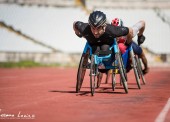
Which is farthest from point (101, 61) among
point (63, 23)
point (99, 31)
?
point (63, 23)

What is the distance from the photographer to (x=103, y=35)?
9.12 metres

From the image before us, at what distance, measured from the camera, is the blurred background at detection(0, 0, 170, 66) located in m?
34.8

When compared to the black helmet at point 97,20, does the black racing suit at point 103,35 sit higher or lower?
lower

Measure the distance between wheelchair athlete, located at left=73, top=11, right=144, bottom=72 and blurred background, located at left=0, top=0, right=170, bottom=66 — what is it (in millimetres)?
24334

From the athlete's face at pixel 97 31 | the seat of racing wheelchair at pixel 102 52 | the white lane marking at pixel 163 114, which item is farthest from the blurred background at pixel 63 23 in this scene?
the white lane marking at pixel 163 114

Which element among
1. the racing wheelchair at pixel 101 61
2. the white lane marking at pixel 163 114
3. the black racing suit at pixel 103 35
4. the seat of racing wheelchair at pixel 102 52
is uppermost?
the black racing suit at pixel 103 35

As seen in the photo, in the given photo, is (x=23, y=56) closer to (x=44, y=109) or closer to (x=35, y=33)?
(x=35, y=33)

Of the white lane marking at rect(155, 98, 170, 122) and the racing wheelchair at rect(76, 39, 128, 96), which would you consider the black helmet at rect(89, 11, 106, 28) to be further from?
the white lane marking at rect(155, 98, 170, 122)

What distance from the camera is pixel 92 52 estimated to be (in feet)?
30.2

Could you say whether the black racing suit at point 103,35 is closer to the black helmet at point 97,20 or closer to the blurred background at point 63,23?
the black helmet at point 97,20

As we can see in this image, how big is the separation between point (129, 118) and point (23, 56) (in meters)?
28.0

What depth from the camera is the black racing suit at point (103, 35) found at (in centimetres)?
904

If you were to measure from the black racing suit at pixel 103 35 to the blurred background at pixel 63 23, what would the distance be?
24.3 m

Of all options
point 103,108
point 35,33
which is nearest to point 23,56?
point 35,33
